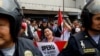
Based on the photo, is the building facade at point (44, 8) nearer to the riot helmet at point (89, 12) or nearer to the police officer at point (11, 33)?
the riot helmet at point (89, 12)

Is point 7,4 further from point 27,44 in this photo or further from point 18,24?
point 27,44

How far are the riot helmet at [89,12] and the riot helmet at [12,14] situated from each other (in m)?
1.22

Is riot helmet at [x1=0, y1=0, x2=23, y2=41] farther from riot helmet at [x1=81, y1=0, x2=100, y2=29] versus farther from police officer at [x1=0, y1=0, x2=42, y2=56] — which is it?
riot helmet at [x1=81, y1=0, x2=100, y2=29]

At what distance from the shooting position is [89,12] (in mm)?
3557

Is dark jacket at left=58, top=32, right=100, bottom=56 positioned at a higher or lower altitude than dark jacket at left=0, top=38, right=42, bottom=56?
lower

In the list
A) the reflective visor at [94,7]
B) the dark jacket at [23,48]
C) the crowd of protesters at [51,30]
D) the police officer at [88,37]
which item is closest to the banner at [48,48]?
the crowd of protesters at [51,30]

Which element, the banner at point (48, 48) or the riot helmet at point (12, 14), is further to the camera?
the banner at point (48, 48)

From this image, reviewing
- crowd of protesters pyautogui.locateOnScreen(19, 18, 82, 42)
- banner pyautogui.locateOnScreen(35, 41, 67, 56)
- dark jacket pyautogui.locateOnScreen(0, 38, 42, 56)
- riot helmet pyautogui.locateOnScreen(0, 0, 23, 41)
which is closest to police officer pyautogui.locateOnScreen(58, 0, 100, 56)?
dark jacket pyautogui.locateOnScreen(0, 38, 42, 56)

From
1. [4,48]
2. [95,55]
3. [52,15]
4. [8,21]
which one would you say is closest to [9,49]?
[4,48]

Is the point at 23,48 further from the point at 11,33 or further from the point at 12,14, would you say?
the point at 12,14

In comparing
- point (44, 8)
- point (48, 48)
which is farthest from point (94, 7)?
point (44, 8)

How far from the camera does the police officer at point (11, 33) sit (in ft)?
7.60

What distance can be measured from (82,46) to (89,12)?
1.14 ft

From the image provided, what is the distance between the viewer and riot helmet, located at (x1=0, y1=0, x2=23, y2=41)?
2.33 meters
